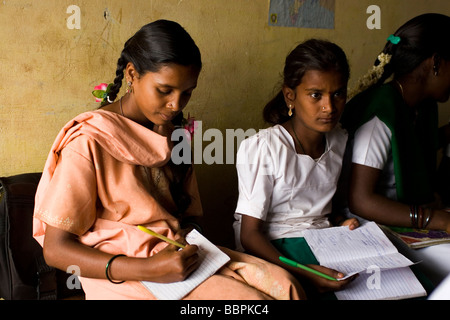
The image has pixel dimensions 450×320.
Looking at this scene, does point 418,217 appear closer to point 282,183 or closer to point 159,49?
point 282,183

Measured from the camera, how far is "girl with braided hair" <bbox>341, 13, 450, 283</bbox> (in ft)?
5.81

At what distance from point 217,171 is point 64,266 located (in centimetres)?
102

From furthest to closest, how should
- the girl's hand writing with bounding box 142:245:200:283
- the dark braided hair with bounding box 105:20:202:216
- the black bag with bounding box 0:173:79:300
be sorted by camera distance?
the black bag with bounding box 0:173:79:300 → the dark braided hair with bounding box 105:20:202:216 → the girl's hand writing with bounding box 142:245:200:283

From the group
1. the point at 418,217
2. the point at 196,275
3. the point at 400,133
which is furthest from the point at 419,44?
the point at 196,275

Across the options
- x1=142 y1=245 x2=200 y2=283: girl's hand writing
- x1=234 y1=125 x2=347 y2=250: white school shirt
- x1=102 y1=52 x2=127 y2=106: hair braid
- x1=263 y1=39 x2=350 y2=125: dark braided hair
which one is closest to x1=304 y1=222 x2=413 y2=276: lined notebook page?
x1=234 y1=125 x2=347 y2=250: white school shirt

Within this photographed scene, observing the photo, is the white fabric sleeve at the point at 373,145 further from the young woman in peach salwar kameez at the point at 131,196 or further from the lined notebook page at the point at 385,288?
the young woman in peach salwar kameez at the point at 131,196

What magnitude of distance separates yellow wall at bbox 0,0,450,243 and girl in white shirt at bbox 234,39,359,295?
1.37ft

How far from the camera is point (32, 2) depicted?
1.64 metres

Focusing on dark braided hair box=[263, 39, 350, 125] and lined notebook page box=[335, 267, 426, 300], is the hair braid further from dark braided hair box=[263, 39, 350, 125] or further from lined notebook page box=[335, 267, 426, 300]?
lined notebook page box=[335, 267, 426, 300]

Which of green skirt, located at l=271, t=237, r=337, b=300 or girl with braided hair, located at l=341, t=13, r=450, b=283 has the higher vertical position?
girl with braided hair, located at l=341, t=13, r=450, b=283

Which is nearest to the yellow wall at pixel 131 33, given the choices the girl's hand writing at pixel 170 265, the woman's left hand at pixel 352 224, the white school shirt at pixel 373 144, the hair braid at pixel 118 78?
the hair braid at pixel 118 78

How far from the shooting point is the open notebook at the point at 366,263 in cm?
140
